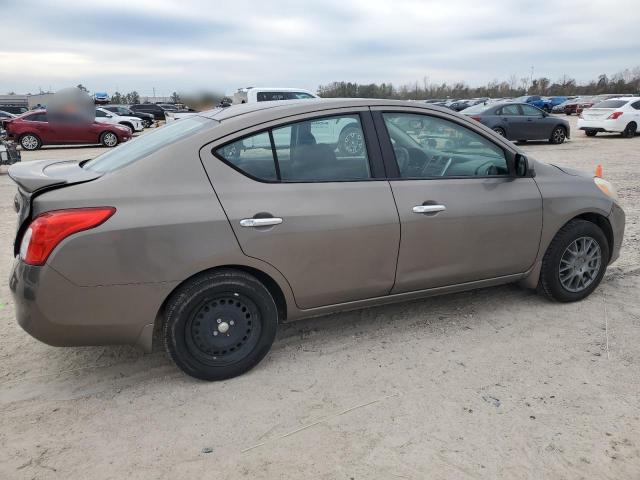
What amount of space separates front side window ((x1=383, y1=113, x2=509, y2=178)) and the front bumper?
179 centimetres

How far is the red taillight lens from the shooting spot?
261 cm

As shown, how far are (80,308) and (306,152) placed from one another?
5.20 ft

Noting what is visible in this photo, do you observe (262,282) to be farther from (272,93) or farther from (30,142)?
(30,142)

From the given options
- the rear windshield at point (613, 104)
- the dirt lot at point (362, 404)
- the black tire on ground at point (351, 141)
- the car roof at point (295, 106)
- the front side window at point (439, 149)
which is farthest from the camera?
the rear windshield at point (613, 104)

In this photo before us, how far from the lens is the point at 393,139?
137 inches

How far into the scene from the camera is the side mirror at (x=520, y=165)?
3.73 m

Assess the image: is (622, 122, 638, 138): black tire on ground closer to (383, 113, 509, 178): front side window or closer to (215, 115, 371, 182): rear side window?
(383, 113, 509, 178): front side window

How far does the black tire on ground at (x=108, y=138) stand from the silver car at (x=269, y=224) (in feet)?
53.6

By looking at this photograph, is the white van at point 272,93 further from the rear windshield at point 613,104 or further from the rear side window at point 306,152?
the rear side window at point 306,152

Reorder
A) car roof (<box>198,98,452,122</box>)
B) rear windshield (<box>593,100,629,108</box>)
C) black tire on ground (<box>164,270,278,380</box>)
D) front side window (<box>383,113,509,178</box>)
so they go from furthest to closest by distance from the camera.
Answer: rear windshield (<box>593,100,629,108</box>), front side window (<box>383,113,509,178</box>), car roof (<box>198,98,452,122</box>), black tire on ground (<box>164,270,278,380</box>)

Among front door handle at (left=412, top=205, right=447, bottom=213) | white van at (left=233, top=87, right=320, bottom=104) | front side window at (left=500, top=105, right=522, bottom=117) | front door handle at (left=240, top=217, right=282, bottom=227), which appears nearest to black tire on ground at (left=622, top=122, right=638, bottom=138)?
front side window at (left=500, top=105, right=522, bottom=117)

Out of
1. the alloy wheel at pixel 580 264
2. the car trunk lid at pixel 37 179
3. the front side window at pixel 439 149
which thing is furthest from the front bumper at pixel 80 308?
the alloy wheel at pixel 580 264

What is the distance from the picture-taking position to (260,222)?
2965 millimetres

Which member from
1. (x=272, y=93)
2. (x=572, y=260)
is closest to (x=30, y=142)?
(x=272, y=93)
